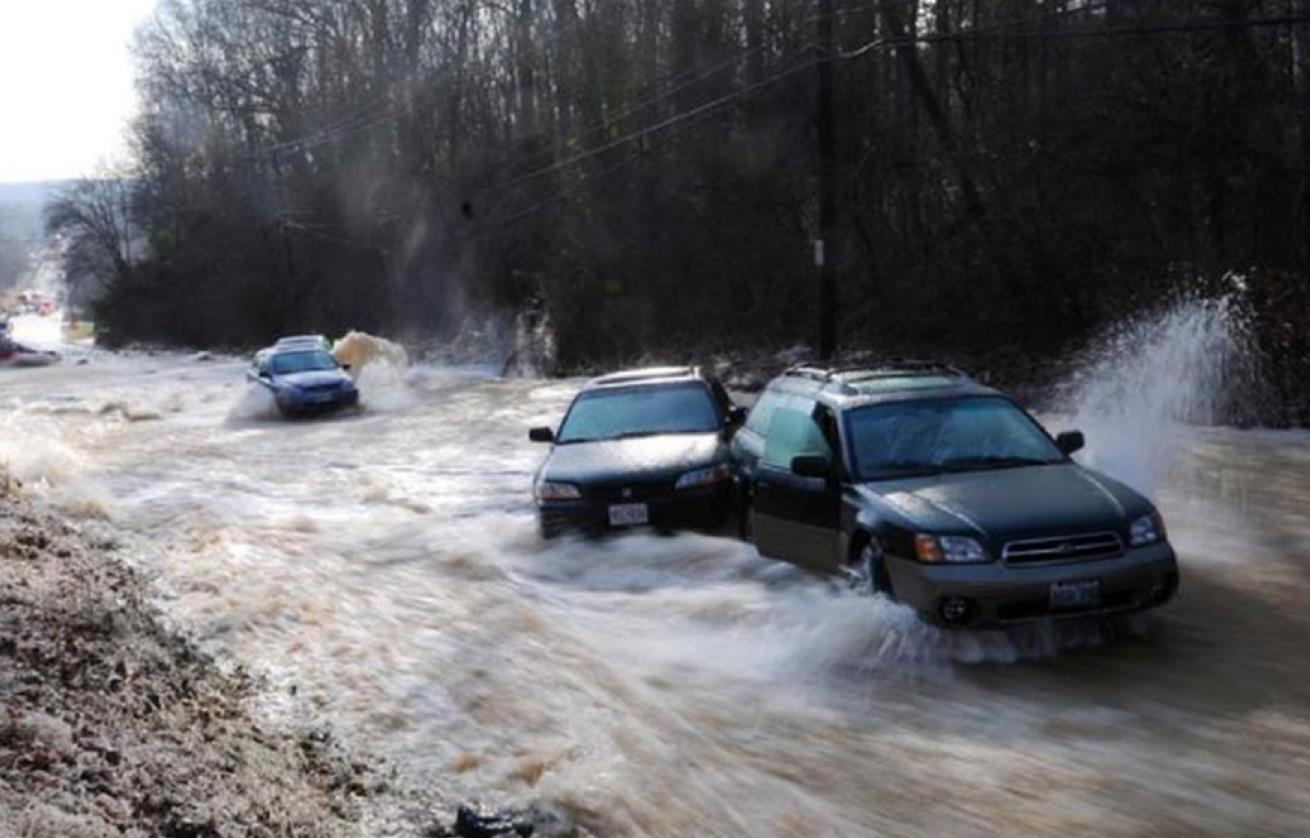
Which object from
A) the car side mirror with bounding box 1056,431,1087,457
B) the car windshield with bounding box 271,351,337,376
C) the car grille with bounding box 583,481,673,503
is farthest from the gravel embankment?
the car windshield with bounding box 271,351,337,376

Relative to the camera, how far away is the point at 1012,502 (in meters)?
7.44

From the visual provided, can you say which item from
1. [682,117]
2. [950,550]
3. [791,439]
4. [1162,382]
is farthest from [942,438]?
[682,117]

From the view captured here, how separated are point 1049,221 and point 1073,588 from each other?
56.7 feet

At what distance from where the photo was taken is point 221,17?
3145 inches

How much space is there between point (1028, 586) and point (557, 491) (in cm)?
514

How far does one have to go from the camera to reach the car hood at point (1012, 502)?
7.17m

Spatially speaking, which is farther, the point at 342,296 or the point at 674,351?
the point at 342,296

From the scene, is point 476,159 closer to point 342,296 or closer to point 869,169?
point 342,296

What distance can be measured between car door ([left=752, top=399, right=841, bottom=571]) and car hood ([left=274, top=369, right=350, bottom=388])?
20.0 m

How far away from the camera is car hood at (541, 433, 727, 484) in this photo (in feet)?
36.7

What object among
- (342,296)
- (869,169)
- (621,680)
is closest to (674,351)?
(869,169)

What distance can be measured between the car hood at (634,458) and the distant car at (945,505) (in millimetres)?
1101

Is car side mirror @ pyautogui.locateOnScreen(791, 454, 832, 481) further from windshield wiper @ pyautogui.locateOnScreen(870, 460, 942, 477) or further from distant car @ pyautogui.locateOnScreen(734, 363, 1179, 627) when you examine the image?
windshield wiper @ pyautogui.locateOnScreen(870, 460, 942, 477)

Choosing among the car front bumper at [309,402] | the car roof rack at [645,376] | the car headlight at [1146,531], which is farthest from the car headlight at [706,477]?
the car front bumper at [309,402]
